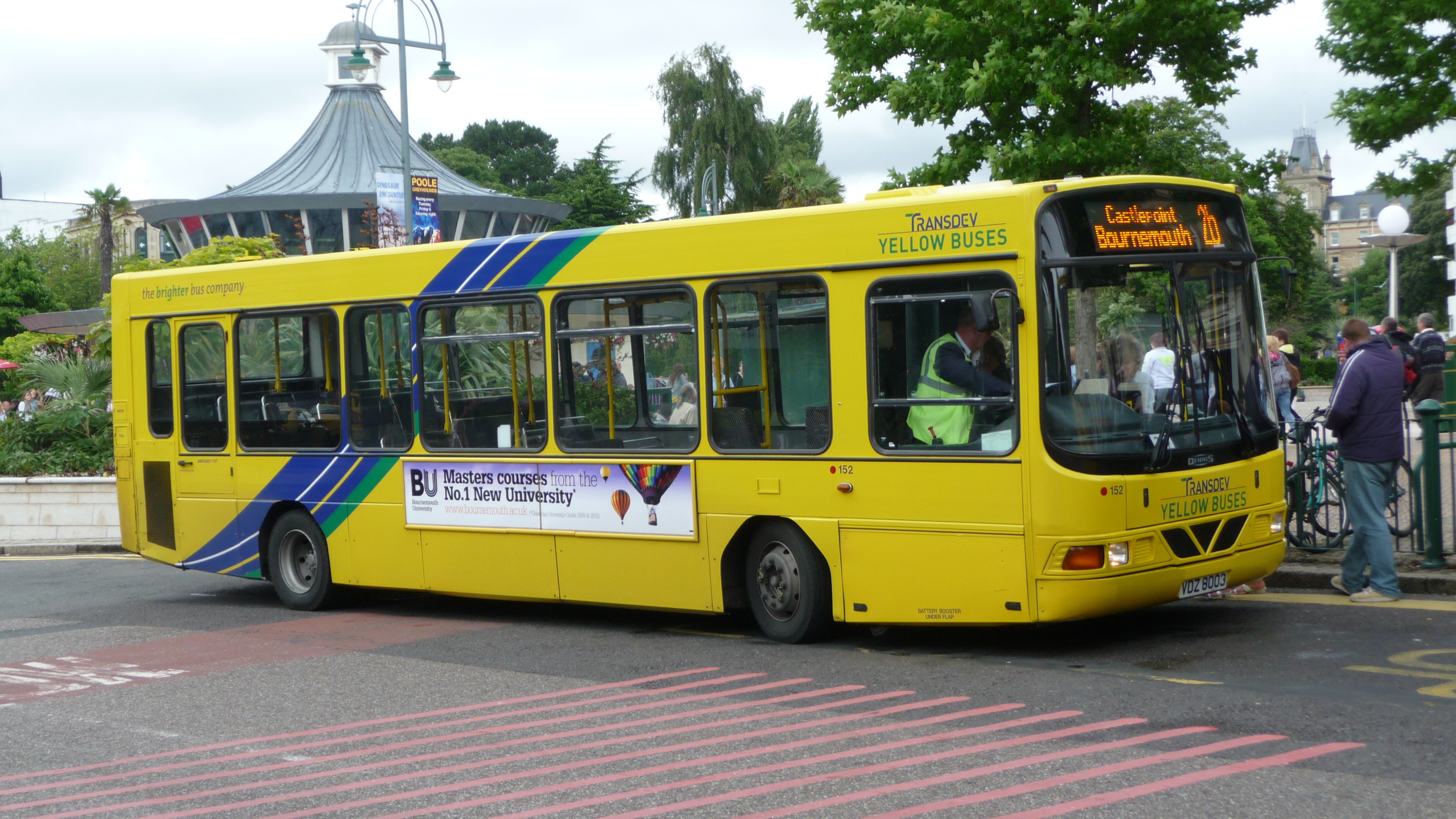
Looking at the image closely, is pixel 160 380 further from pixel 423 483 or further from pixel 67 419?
pixel 67 419

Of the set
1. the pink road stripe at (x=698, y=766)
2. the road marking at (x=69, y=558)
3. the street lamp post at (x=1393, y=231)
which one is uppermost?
the street lamp post at (x=1393, y=231)

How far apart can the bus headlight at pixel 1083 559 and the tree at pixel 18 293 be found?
231 feet

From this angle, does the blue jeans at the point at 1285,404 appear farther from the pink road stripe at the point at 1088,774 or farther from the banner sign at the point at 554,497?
the pink road stripe at the point at 1088,774

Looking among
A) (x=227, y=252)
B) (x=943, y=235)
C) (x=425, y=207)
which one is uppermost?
(x=425, y=207)

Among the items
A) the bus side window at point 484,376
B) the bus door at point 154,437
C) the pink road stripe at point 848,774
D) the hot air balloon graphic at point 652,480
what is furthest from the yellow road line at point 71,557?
the pink road stripe at point 848,774

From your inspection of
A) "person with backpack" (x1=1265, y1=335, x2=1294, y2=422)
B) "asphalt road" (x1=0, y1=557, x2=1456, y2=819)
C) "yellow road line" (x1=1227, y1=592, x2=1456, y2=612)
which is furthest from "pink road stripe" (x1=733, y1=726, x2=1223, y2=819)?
"person with backpack" (x1=1265, y1=335, x2=1294, y2=422)

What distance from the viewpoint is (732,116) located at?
180 feet

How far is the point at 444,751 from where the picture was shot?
21.5 feet

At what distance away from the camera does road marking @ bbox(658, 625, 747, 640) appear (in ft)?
30.6

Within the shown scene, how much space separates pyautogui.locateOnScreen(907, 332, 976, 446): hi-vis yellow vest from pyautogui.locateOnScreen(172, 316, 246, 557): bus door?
6535 mm

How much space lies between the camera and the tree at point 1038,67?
16328 mm

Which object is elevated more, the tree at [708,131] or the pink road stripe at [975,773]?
the tree at [708,131]

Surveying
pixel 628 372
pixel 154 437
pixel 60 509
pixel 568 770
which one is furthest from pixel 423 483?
pixel 60 509

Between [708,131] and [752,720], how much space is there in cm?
4934
